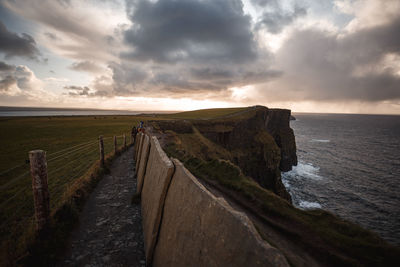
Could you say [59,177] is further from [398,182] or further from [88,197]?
[398,182]

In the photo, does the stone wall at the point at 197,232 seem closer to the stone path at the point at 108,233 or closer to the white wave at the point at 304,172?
the stone path at the point at 108,233

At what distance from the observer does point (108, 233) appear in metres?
5.49

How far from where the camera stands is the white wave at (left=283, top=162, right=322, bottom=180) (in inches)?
1661

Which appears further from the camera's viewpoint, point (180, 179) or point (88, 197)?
point (88, 197)

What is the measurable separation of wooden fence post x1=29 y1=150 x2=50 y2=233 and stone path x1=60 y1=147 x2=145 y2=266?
101 centimetres

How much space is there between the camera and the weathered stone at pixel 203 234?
187cm

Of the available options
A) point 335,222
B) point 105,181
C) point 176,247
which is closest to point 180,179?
point 176,247

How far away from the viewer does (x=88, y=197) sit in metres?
7.87

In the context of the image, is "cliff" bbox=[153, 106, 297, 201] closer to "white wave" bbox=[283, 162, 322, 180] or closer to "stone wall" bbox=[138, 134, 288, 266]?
"white wave" bbox=[283, 162, 322, 180]

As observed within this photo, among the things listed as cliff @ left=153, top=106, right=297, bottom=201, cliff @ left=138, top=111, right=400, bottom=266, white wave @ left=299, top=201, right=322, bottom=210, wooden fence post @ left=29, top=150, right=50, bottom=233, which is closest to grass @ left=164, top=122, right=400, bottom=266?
cliff @ left=138, top=111, right=400, bottom=266

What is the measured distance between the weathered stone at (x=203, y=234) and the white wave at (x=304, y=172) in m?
46.3

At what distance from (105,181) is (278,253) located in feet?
34.3

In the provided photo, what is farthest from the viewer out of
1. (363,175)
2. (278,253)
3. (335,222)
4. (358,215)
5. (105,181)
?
(363,175)

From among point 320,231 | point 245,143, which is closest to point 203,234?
point 320,231
